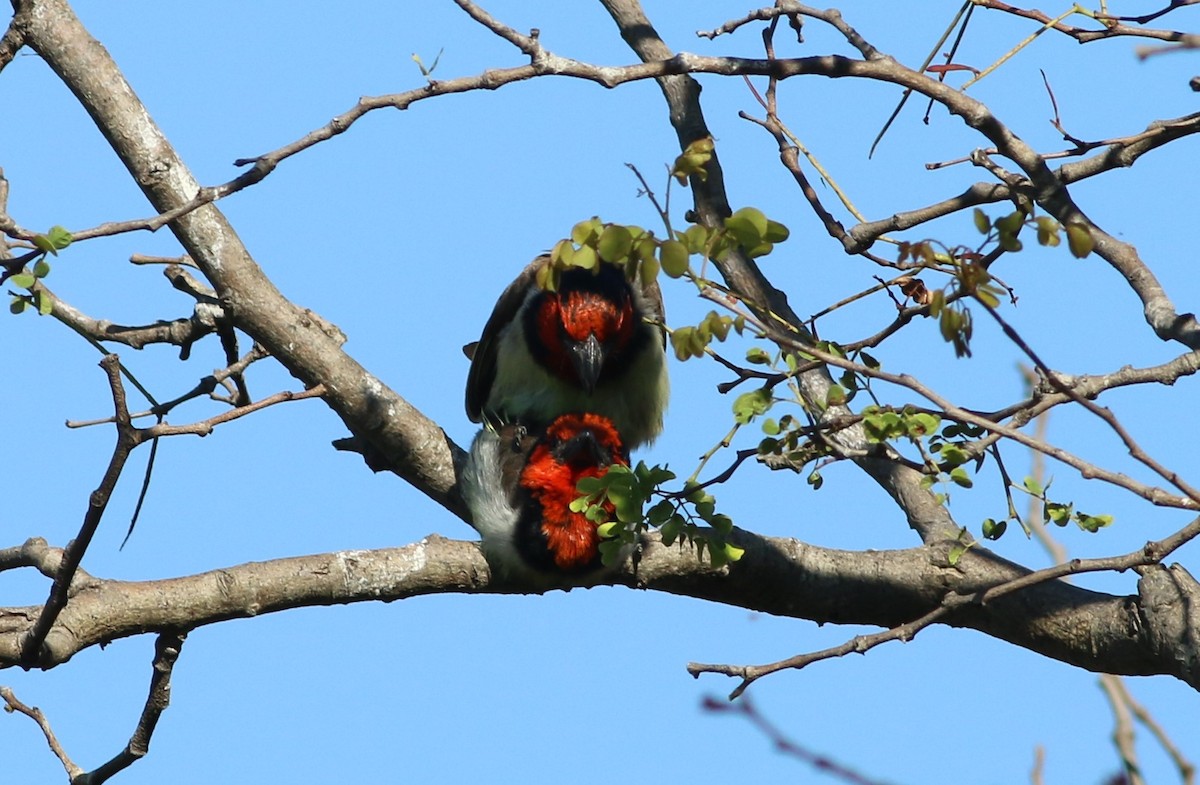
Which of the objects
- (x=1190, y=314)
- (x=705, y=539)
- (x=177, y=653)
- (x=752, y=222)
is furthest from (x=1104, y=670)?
(x=177, y=653)

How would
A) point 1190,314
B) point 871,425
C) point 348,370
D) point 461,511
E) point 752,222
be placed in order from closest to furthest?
point 752,222, point 871,425, point 1190,314, point 348,370, point 461,511

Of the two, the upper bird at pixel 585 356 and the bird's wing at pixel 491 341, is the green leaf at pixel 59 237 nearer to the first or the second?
the upper bird at pixel 585 356

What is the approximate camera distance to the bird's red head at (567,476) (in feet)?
14.2

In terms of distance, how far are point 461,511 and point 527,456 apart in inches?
10.7

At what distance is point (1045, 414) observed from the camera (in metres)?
3.34

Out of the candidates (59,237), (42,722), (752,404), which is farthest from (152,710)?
(752,404)

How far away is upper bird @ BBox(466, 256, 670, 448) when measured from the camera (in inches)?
206

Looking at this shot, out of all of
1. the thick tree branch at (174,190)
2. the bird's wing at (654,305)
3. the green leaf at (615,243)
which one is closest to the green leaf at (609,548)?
the green leaf at (615,243)

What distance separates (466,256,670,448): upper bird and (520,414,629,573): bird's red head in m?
0.59

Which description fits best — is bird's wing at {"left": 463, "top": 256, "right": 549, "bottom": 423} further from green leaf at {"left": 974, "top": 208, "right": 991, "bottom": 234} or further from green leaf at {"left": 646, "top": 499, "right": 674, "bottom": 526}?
green leaf at {"left": 974, "top": 208, "right": 991, "bottom": 234}

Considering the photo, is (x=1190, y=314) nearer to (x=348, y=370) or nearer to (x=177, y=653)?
(x=348, y=370)

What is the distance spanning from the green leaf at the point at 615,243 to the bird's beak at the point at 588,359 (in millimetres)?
2238

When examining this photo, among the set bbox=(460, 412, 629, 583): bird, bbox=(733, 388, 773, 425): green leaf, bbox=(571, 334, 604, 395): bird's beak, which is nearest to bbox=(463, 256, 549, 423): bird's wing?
Answer: bbox=(571, 334, 604, 395): bird's beak

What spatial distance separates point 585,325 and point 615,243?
229cm
